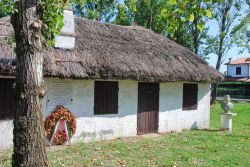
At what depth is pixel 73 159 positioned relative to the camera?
347 inches

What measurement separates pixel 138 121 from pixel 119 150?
3412 millimetres

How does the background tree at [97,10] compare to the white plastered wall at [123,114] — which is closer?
the white plastered wall at [123,114]

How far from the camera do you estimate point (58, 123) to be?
11.0m

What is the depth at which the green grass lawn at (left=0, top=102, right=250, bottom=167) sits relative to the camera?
8711 mm

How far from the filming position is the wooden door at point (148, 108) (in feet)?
44.7

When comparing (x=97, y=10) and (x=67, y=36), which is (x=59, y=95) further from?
(x=97, y=10)

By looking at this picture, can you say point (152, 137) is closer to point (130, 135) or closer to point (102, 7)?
point (130, 135)

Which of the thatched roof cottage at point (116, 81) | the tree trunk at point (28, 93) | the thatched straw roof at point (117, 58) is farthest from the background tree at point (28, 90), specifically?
the thatched straw roof at point (117, 58)

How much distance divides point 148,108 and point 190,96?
266 centimetres

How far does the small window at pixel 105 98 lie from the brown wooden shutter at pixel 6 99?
2.94 m

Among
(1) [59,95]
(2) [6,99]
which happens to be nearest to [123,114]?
(1) [59,95]

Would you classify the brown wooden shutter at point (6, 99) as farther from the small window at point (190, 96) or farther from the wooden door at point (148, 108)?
the small window at point (190, 96)

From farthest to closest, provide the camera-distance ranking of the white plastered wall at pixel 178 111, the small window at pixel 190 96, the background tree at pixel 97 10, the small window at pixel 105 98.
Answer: the background tree at pixel 97 10 → the small window at pixel 190 96 → the white plastered wall at pixel 178 111 → the small window at pixel 105 98

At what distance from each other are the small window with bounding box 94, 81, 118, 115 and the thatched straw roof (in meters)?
0.69
